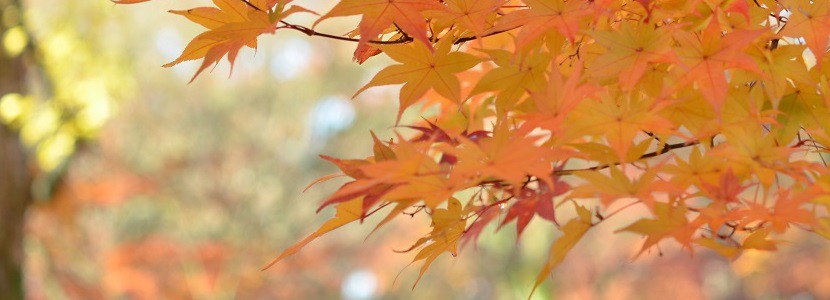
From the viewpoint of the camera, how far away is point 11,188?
336cm

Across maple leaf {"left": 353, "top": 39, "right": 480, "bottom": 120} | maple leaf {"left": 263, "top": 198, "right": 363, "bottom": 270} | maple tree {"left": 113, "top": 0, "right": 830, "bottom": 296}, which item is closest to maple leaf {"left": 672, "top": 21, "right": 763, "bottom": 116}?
maple tree {"left": 113, "top": 0, "right": 830, "bottom": 296}

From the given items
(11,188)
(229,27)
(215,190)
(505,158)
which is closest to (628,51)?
(505,158)

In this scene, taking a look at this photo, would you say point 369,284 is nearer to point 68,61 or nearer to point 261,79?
point 261,79

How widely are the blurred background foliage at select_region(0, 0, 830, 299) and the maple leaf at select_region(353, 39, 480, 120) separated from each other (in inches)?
111

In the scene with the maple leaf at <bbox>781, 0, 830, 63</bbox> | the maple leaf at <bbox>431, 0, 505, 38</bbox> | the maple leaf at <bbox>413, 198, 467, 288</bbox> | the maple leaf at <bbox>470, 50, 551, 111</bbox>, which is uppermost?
the maple leaf at <bbox>431, 0, 505, 38</bbox>

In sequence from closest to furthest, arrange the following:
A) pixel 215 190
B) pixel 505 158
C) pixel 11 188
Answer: pixel 505 158 → pixel 11 188 → pixel 215 190

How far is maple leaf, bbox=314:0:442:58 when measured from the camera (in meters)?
0.76

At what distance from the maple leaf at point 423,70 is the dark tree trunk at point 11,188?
2.90 m

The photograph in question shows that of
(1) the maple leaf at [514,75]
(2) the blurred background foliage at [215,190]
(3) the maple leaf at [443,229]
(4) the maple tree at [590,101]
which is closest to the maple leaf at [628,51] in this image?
(4) the maple tree at [590,101]

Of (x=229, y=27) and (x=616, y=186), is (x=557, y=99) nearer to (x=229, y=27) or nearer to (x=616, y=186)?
(x=616, y=186)

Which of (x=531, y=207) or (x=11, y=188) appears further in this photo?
(x=11, y=188)

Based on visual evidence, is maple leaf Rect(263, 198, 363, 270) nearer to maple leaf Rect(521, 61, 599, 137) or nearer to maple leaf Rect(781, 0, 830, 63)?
maple leaf Rect(521, 61, 599, 137)

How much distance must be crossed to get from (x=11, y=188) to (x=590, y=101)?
3.12 meters

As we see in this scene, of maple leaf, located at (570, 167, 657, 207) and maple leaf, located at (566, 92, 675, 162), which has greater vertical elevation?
maple leaf, located at (566, 92, 675, 162)
